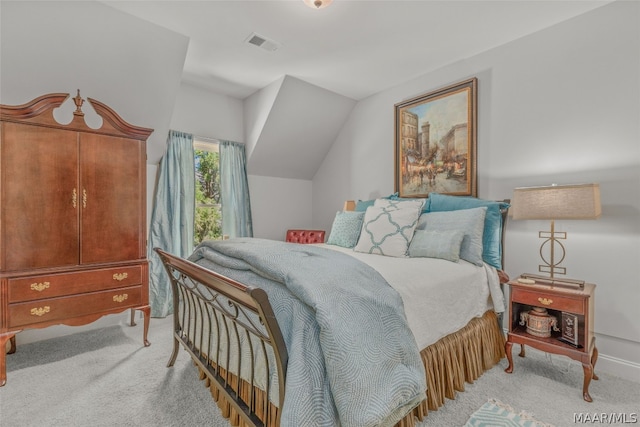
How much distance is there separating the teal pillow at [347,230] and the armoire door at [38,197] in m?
2.17

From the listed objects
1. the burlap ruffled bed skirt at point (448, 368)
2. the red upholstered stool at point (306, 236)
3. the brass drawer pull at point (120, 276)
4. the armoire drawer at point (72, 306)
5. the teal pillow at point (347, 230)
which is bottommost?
the burlap ruffled bed skirt at point (448, 368)

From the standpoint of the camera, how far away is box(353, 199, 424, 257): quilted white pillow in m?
2.47

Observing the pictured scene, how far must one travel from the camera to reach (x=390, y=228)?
2561 mm

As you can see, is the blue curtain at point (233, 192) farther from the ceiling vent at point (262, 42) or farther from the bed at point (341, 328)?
the bed at point (341, 328)

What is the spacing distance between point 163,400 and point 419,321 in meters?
1.55

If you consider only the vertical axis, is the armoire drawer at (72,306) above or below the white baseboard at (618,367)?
above

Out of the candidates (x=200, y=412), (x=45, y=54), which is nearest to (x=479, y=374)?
(x=200, y=412)

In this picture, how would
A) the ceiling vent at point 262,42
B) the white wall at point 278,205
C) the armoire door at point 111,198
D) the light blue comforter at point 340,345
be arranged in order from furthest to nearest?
the white wall at point 278,205 → the ceiling vent at point 262,42 → the armoire door at point 111,198 → the light blue comforter at point 340,345

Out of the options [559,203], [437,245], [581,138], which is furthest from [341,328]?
[581,138]

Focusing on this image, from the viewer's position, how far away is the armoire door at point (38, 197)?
6.86ft

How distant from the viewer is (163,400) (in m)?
1.81

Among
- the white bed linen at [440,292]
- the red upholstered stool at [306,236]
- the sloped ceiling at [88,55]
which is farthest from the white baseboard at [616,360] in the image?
the sloped ceiling at [88,55]

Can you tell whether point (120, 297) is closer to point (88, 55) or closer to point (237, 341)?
point (237, 341)

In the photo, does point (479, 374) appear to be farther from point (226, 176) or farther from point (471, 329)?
point (226, 176)
